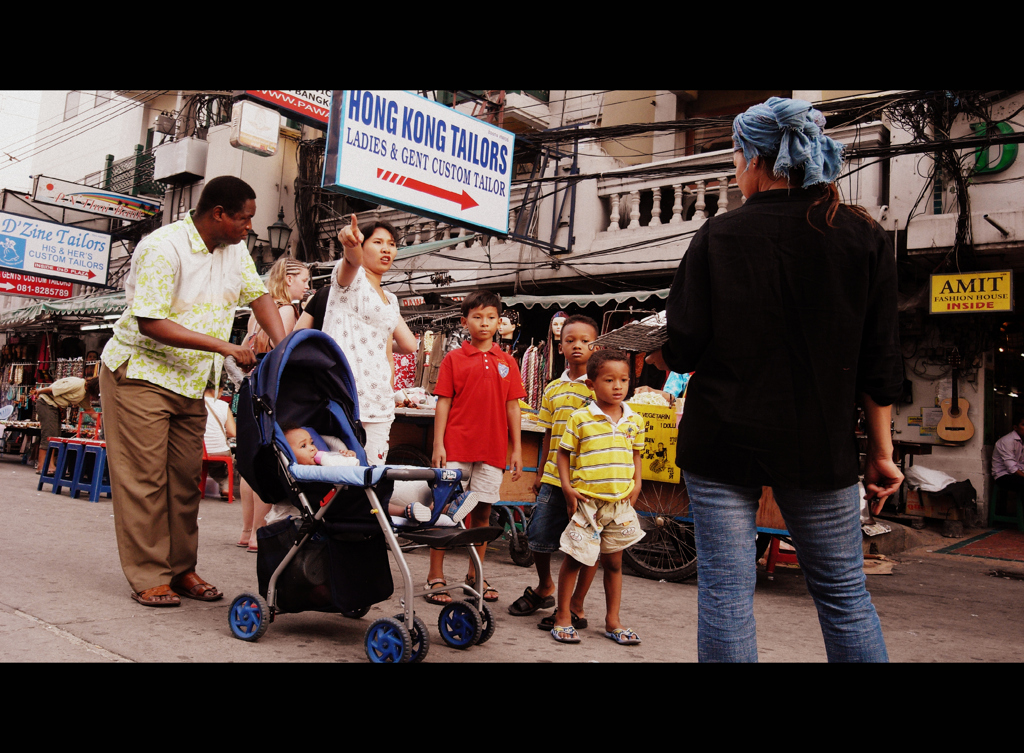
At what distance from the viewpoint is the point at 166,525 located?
3900 mm

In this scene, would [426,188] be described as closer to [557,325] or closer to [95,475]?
[557,325]

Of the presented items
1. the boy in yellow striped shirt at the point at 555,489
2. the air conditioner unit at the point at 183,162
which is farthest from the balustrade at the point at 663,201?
the air conditioner unit at the point at 183,162

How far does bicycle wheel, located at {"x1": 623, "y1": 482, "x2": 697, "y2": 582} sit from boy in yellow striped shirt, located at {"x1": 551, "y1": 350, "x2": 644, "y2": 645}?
178 cm

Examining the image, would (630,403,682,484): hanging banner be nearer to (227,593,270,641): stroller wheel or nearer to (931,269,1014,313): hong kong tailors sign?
(227,593,270,641): stroller wheel

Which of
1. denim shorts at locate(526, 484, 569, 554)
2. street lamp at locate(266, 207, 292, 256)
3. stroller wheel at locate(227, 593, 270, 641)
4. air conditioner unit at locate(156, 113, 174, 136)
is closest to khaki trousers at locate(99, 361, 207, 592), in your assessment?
stroller wheel at locate(227, 593, 270, 641)

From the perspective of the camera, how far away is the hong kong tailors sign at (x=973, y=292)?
27.4ft

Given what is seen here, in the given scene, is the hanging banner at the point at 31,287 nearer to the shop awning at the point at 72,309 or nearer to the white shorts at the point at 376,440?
the shop awning at the point at 72,309

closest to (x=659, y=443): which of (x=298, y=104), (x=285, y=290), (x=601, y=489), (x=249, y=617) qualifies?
(x=601, y=489)

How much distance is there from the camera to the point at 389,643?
303 centimetres

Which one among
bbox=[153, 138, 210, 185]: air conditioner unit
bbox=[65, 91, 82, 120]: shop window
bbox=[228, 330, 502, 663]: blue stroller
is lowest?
bbox=[228, 330, 502, 663]: blue stroller

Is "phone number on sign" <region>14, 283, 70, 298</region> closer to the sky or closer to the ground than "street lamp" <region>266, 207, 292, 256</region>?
closer to the ground

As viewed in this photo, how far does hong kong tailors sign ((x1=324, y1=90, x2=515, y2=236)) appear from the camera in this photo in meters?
7.19

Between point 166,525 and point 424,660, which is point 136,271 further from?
point 424,660

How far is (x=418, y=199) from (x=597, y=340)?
12.9ft
